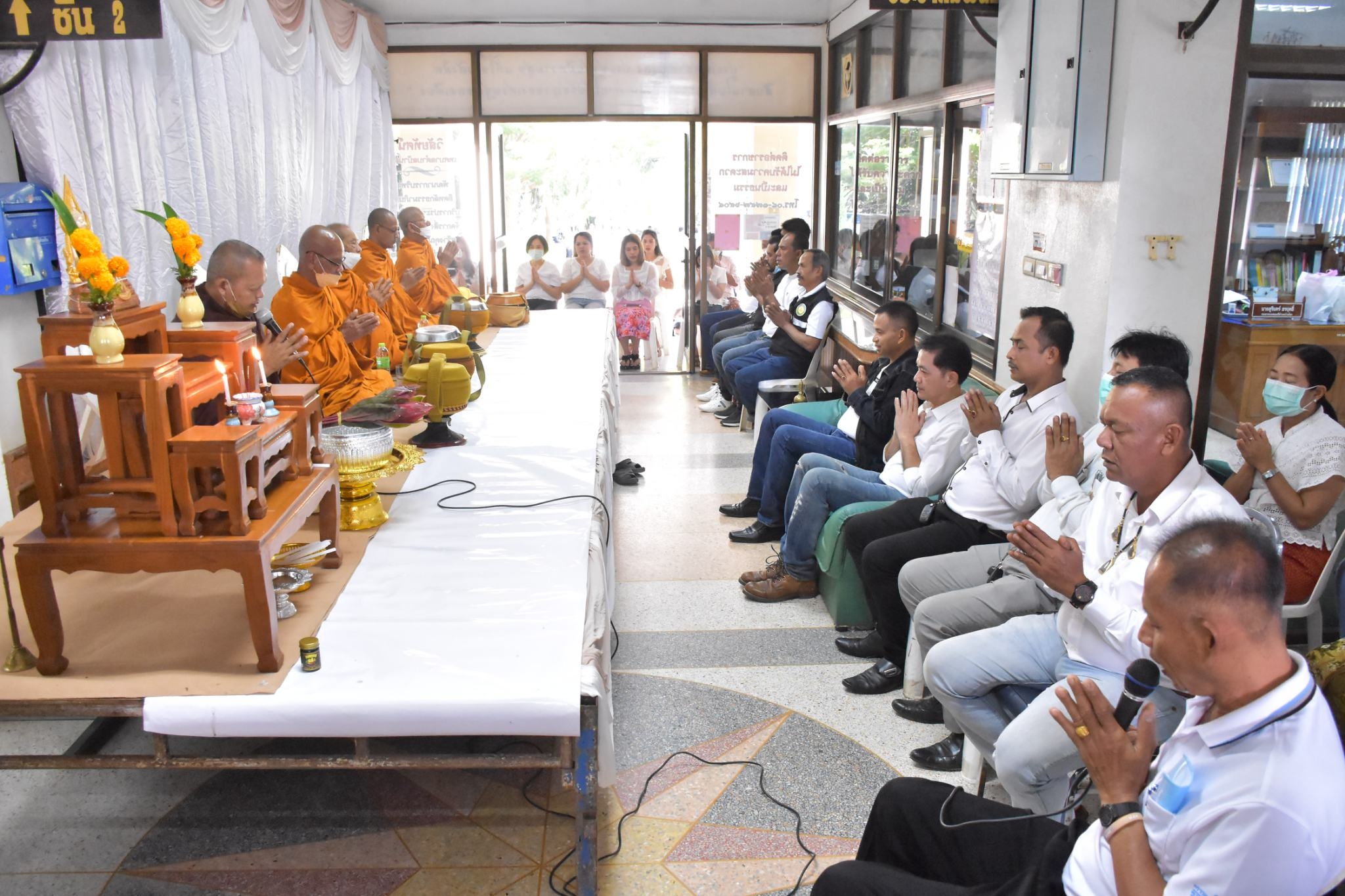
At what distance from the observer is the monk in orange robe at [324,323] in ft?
13.3

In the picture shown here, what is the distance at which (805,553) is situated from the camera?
369 centimetres

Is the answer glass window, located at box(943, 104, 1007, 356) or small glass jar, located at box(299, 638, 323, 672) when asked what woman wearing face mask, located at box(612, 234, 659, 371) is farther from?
small glass jar, located at box(299, 638, 323, 672)

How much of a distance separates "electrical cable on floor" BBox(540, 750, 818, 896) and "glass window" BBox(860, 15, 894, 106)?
4.45 m

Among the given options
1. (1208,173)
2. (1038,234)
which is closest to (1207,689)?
(1208,173)

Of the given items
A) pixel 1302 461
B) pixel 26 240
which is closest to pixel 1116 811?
pixel 1302 461

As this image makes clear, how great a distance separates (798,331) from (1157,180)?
9.29 ft

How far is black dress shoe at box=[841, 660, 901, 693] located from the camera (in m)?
3.03

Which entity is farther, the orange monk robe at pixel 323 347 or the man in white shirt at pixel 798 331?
the man in white shirt at pixel 798 331

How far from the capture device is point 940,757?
2.63 m

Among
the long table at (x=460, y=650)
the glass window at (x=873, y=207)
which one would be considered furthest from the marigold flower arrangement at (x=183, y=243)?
the glass window at (x=873, y=207)

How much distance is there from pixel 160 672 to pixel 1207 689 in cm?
169

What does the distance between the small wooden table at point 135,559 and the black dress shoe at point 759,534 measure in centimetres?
268

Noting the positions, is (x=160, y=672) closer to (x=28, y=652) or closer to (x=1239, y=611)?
(x=28, y=652)

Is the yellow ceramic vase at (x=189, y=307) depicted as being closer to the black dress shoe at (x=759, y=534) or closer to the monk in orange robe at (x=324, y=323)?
the monk in orange robe at (x=324, y=323)
